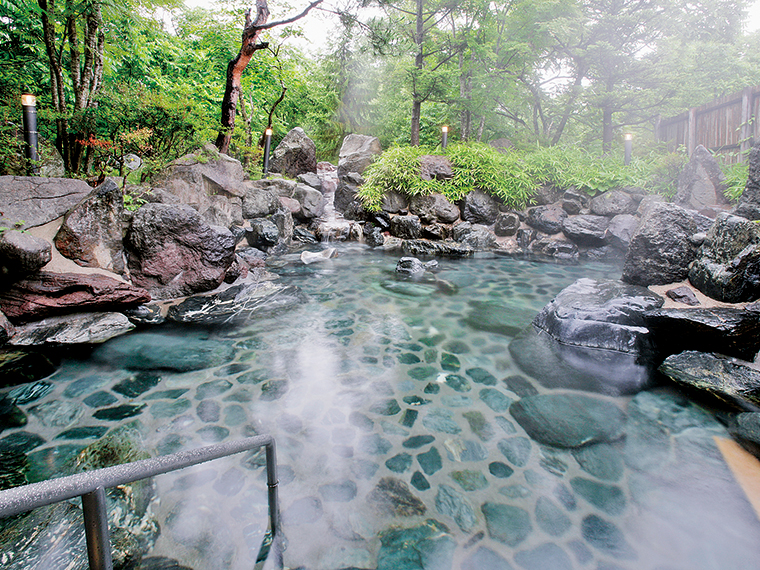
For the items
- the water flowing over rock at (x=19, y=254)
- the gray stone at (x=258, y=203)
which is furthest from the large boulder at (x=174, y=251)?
the gray stone at (x=258, y=203)

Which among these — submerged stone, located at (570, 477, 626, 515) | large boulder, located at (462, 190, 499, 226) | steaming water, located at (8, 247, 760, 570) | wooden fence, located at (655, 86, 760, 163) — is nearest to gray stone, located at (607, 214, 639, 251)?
wooden fence, located at (655, 86, 760, 163)

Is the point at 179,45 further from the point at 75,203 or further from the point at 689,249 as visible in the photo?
the point at 689,249

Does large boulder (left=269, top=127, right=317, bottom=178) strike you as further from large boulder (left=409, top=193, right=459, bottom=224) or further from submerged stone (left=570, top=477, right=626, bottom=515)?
submerged stone (left=570, top=477, right=626, bottom=515)

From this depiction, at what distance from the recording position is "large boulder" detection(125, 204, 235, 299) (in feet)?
17.8

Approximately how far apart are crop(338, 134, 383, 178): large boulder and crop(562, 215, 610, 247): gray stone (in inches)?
310

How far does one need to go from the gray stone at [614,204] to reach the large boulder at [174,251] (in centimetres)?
1006

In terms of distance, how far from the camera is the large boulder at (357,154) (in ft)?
47.9

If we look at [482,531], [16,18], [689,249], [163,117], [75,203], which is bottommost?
[482,531]

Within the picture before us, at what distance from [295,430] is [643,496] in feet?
8.20

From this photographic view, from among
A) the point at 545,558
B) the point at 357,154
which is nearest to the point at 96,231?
the point at 545,558

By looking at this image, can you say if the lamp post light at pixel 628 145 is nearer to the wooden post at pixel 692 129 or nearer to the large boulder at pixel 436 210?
the wooden post at pixel 692 129

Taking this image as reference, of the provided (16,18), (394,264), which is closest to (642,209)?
(394,264)

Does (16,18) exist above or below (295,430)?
above

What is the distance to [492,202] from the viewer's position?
11742 mm
